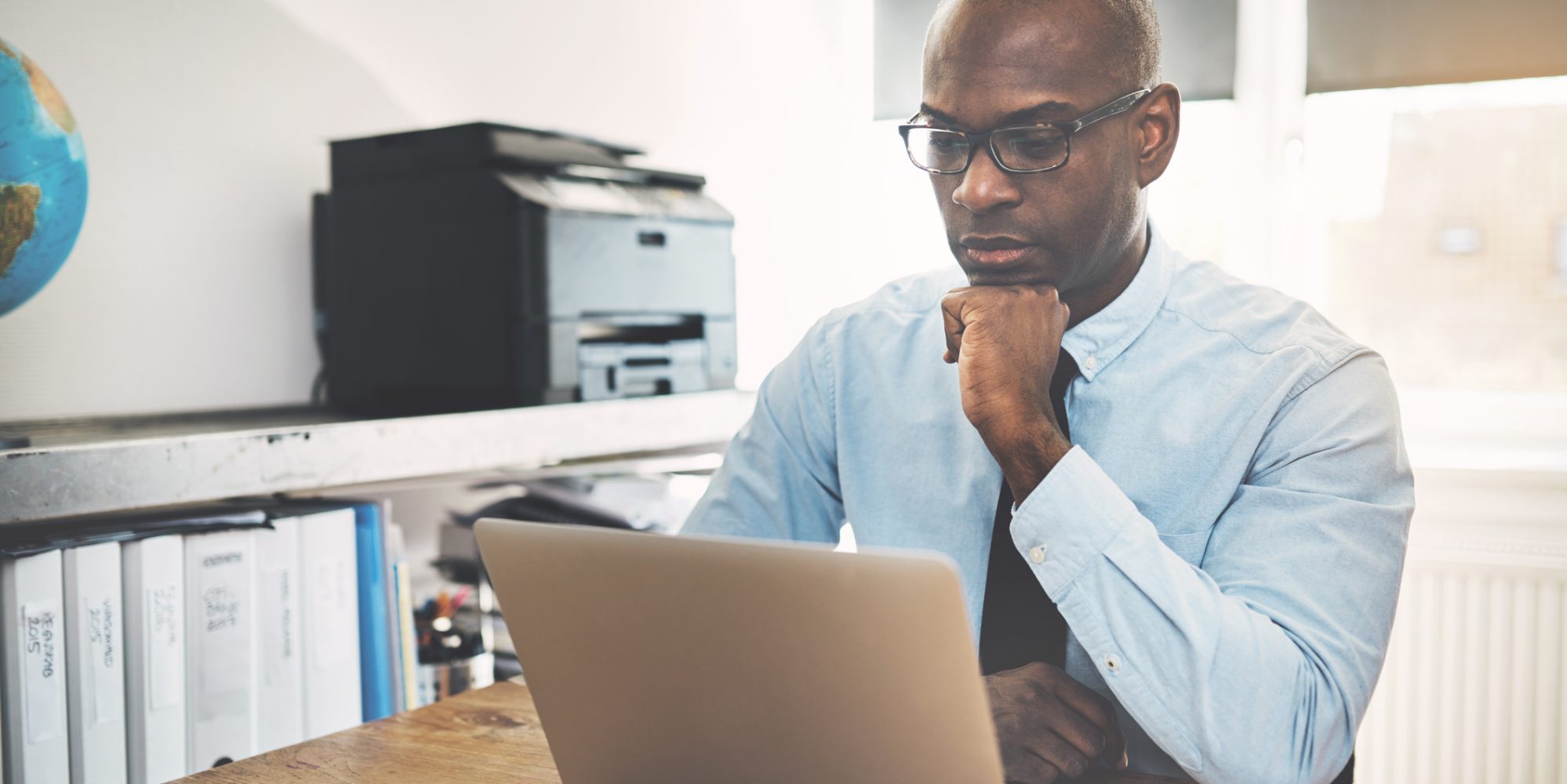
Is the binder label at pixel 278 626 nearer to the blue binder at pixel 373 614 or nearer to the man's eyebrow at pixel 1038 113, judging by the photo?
the blue binder at pixel 373 614

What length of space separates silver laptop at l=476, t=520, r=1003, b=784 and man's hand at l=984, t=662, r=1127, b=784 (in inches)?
9.0

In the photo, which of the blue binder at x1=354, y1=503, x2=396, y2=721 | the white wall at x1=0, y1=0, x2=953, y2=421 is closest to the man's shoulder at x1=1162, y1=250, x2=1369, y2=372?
the blue binder at x1=354, y1=503, x2=396, y2=721

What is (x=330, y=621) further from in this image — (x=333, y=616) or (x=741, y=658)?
(x=741, y=658)

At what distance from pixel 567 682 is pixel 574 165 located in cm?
101

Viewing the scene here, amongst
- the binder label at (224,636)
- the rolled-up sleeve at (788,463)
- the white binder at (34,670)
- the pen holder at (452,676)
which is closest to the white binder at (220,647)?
the binder label at (224,636)

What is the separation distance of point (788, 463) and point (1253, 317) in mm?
514

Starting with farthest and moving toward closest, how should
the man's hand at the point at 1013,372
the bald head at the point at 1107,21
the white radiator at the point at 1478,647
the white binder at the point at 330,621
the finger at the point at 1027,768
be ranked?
the white radiator at the point at 1478,647
the white binder at the point at 330,621
the bald head at the point at 1107,21
the man's hand at the point at 1013,372
the finger at the point at 1027,768

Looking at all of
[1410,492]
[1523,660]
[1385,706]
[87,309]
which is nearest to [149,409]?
[87,309]

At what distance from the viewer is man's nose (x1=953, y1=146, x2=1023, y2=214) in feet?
3.54

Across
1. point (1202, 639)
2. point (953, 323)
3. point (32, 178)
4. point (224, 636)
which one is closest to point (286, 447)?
point (224, 636)

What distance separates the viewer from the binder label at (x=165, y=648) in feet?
3.85

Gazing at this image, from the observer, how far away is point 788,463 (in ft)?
4.34

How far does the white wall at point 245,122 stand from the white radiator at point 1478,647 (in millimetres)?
1552

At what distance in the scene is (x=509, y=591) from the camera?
749 mm
